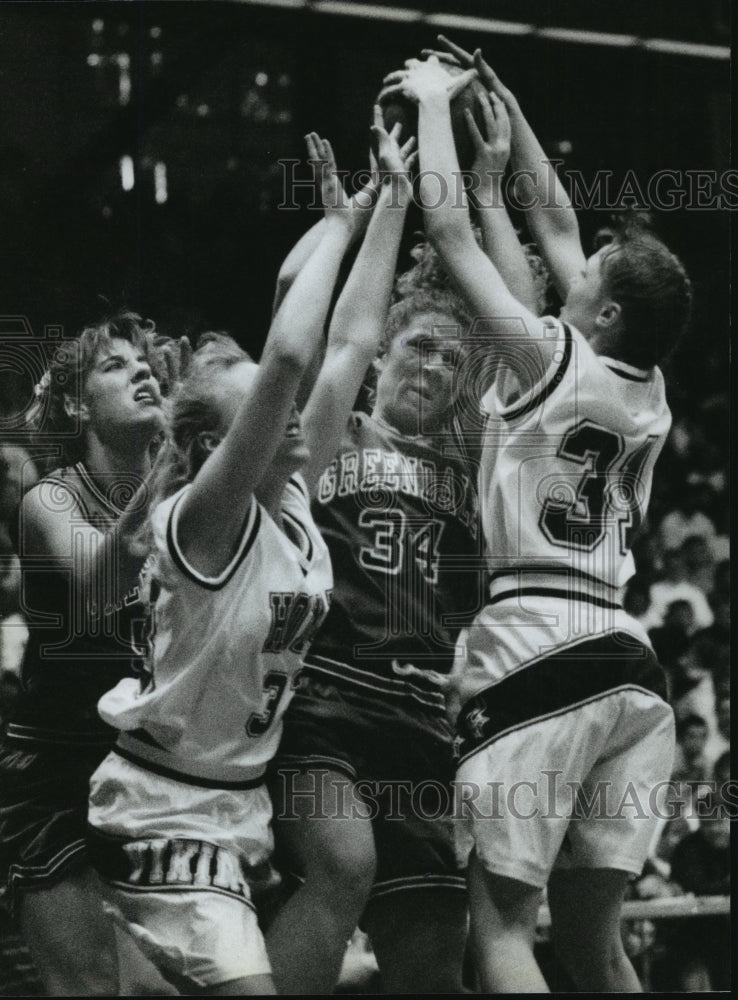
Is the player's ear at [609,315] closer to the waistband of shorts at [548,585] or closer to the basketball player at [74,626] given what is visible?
the waistband of shorts at [548,585]

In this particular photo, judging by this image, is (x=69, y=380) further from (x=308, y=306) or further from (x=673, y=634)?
(x=673, y=634)

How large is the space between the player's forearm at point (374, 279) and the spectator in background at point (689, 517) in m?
0.97

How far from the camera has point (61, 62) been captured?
3.65 meters

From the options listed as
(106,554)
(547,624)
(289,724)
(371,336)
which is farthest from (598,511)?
(106,554)

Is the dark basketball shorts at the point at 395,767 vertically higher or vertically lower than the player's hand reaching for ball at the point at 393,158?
lower

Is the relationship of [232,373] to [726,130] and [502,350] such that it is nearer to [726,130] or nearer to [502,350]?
[502,350]

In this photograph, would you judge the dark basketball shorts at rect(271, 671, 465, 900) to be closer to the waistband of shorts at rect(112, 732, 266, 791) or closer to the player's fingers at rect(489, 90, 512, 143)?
the waistband of shorts at rect(112, 732, 266, 791)

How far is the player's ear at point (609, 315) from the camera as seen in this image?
3.55 metres

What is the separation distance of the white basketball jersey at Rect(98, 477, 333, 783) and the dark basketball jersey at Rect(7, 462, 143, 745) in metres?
0.10

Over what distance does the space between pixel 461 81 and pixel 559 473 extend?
105 cm

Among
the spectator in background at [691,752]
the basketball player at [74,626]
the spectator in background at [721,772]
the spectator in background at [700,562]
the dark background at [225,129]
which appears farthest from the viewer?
the spectator in background at [700,562]

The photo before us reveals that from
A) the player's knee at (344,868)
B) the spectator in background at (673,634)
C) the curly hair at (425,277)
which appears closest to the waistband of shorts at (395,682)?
the player's knee at (344,868)

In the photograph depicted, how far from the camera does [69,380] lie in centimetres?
357

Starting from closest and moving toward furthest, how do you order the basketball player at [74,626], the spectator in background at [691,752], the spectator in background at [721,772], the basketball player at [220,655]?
the basketball player at [220,655] < the basketball player at [74,626] < the spectator in background at [691,752] < the spectator in background at [721,772]
